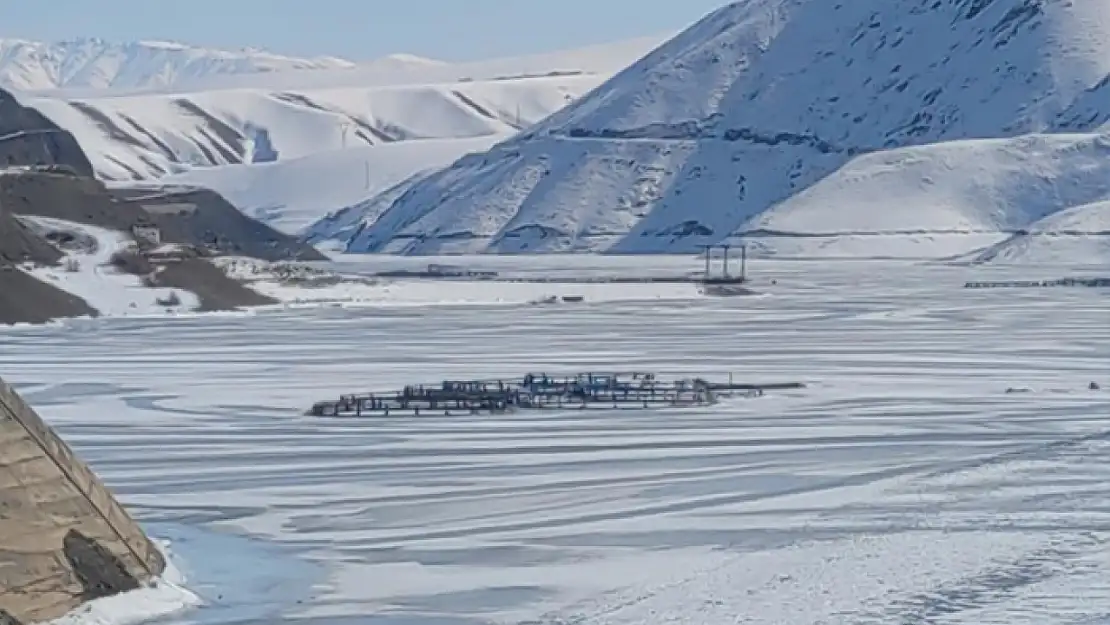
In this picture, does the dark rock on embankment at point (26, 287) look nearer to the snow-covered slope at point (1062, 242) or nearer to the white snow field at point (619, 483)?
the white snow field at point (619, 483)

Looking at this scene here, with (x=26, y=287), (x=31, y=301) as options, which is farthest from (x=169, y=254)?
(x=31, y=301)

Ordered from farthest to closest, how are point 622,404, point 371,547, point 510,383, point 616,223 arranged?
point 616,223, point 510,383, point 622,404, point 371,547

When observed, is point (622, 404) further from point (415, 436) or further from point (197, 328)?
point (197, 328)

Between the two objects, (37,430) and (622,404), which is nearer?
(37,430)

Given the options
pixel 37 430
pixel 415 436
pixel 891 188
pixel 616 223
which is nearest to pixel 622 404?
pixel 415 436

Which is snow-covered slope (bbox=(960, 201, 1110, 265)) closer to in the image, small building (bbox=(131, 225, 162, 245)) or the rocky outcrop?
the rocky outcrop

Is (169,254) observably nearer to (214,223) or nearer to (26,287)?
(26,287)

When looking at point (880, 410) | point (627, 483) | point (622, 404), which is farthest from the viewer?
point (622, 404)

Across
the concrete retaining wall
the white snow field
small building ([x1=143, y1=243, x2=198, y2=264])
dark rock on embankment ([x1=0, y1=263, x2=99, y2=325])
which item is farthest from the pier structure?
small building ([x1=143, y1=243, x2=198, y2=264])
